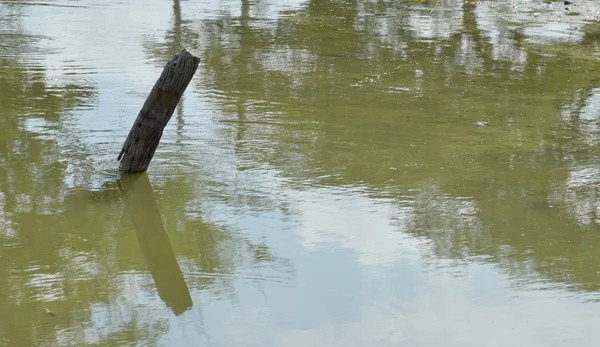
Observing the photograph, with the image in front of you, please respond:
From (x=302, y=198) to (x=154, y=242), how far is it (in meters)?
1.48

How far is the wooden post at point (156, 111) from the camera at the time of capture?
24.4ft

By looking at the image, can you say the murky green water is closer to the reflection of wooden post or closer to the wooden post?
the reflection of wooden post

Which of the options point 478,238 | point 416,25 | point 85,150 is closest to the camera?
point 478,238

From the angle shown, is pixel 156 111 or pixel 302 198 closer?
pixel 302 198

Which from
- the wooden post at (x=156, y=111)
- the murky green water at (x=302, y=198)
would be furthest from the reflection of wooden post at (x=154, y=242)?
the wooden post at (x=156, y=111)

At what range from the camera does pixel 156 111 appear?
7.60 meters

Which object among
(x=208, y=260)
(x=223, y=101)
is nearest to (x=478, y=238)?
(x=208, y=260)

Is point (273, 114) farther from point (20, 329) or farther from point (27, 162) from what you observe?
point (20, 329)

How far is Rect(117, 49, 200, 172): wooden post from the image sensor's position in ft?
24.4

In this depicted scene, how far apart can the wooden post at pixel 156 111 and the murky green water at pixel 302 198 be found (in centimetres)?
25

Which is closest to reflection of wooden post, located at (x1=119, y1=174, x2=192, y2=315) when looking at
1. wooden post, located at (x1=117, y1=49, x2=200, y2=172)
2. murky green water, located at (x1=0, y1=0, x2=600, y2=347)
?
murky green water, located at (x1=0, y1=0, x2=600, y2=347)

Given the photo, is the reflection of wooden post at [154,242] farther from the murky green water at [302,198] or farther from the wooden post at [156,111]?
the wooden post at [156,111]

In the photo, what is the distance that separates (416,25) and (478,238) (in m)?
10.4

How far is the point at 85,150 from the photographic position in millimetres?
8367
